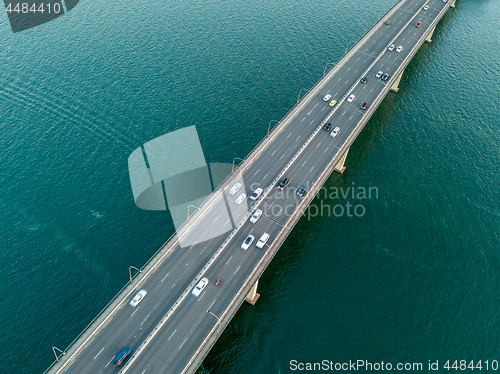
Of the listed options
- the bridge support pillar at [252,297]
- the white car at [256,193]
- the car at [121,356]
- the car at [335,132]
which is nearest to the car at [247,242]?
the bridge support pillar at [252,297]

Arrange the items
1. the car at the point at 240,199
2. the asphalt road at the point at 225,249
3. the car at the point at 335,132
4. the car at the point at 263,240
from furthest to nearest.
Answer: the car at the point at 335,132 < the car at the point at 240,199 < the car at the point at 263,240 < the asphalt road at the point at 225,249

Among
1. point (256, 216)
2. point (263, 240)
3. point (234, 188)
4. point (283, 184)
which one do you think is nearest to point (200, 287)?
point (263, 240)

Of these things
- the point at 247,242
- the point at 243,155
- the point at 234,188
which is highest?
the point at 234,188

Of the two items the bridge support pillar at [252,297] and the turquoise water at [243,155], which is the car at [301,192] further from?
the bridge support pillar at [252,297]

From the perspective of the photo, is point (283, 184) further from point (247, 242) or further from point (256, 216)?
point (247, 242)

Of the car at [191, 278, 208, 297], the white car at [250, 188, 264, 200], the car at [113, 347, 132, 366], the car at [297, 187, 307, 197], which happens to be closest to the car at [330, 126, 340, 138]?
the car at [297, 187, 307, 197]

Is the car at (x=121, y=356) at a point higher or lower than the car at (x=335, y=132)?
lower

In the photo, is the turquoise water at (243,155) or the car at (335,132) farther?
the car at (335,132)
